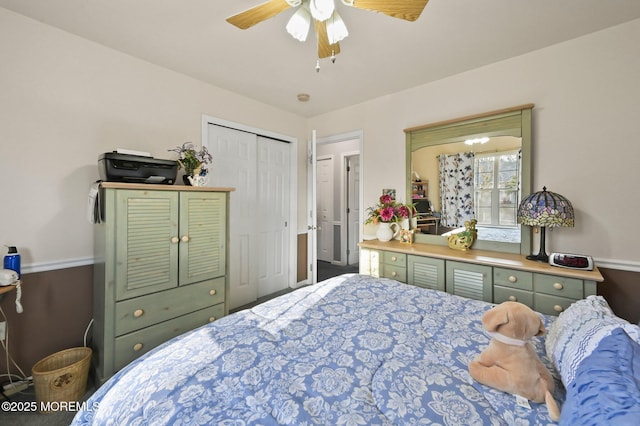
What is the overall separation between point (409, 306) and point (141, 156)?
209 centimetres

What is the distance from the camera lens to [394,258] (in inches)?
102

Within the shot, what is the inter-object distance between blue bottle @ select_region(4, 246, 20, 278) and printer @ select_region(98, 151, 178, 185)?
66cm

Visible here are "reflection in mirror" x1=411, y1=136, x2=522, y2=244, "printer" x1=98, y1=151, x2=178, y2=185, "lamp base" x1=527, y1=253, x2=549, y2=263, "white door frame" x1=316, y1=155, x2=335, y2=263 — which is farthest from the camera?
"white door frame" x1=316, y1=155, x2=335, y2=263

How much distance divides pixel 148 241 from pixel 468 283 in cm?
248

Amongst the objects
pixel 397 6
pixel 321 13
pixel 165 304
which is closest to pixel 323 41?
pixel 321 13

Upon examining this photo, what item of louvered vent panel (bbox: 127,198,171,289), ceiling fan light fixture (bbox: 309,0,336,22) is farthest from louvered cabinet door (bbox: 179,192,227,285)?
ceiling fan light fixture (bbox: 309,0,336,22)

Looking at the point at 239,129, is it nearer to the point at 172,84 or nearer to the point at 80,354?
the point at 172,84

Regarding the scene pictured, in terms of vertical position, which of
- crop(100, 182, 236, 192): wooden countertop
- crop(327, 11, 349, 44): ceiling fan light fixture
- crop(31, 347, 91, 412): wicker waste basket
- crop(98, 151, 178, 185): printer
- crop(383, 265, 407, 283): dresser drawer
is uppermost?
crop(327, 11, 349, 44): ceiling fan light fixture

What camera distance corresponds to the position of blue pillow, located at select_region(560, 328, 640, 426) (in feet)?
1.85

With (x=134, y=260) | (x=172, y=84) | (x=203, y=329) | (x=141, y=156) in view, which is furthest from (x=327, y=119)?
(x=203, y=329)

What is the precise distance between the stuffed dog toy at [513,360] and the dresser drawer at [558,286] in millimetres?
1127

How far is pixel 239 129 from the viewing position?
3.10m

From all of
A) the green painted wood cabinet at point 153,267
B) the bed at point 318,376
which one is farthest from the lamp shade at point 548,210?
the green painted wood cabinet at point 153,267

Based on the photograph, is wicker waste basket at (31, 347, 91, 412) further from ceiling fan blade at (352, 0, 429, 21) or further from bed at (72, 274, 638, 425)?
ceiling fan blade at (352, 0, 429, 21)
